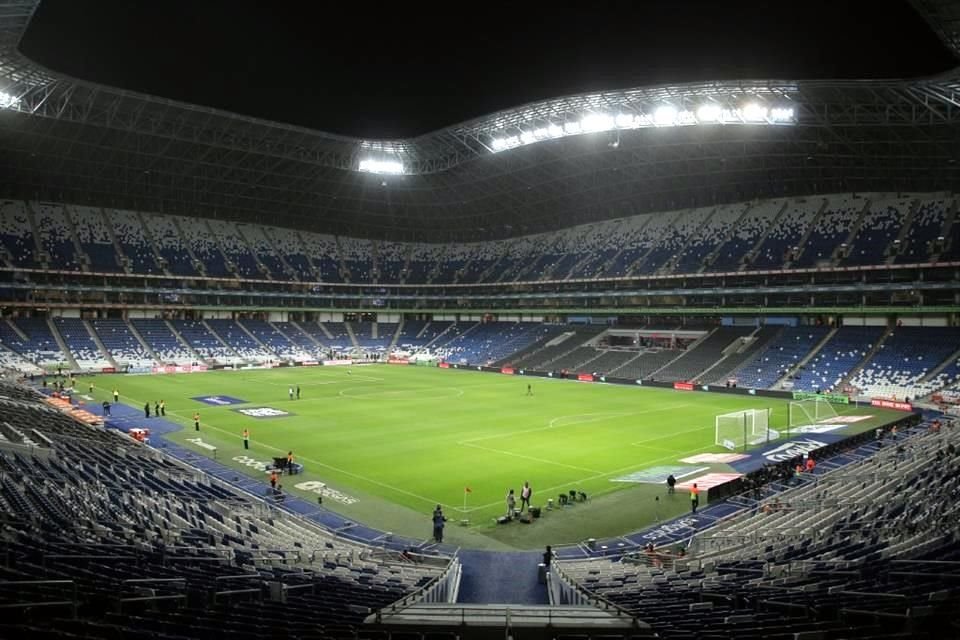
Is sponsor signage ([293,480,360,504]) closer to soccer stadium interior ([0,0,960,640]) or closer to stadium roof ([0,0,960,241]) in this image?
soccer stadium interior ([0,0,960,640])

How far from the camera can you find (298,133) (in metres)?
72.3

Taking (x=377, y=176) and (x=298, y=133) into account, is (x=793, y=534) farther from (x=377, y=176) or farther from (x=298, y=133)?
(x=377, y=176)

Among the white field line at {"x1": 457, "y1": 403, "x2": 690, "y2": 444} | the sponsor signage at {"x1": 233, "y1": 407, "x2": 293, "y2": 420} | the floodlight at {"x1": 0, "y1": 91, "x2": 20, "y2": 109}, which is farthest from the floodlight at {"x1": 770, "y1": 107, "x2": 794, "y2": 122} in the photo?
the floodlight at {"x1": 0, "y1": 91, "x2": 20, "y2": 109}

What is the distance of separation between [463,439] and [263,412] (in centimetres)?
1777

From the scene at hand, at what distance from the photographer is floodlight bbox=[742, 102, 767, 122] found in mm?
55062

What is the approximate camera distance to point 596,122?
6316cm

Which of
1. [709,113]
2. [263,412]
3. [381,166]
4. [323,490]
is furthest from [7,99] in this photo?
[709,113]

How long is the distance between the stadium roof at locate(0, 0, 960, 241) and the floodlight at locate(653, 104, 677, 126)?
10cm

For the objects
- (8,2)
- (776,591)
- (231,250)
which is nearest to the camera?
(776,591)

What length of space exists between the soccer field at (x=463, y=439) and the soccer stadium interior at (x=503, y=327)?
115 cm

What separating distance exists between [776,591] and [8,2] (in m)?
47.1

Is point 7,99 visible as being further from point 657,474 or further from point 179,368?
point 657,474

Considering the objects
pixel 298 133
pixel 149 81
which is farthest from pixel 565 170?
pixel 149 81

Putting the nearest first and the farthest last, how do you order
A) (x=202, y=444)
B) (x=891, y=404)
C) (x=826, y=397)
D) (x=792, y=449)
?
(x=792, y=449) → (x=202, y=444) → (x=891, y=404) → (x=826, y=397)
